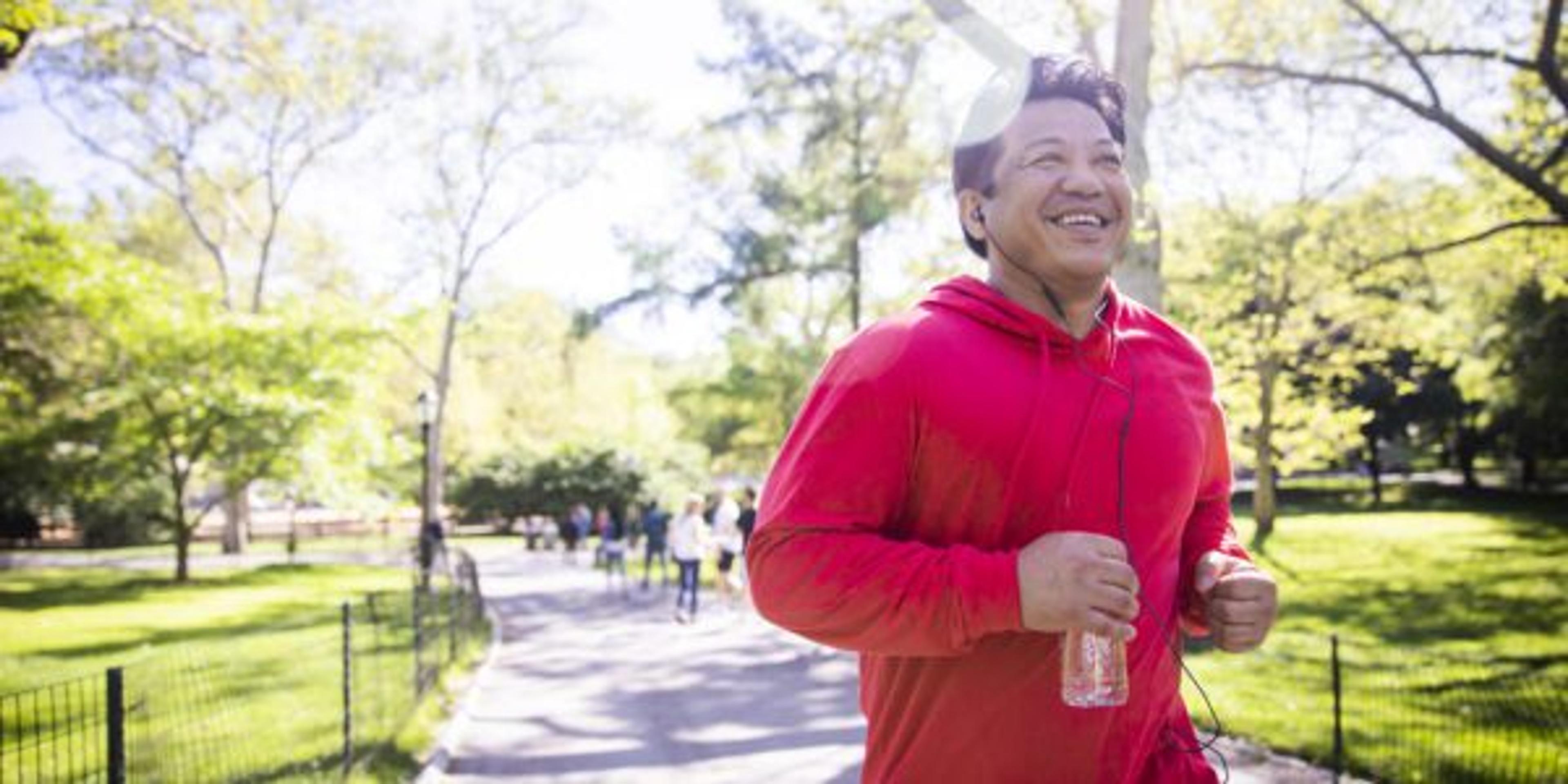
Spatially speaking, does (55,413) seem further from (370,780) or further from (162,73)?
(370,780)

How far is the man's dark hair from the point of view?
2018mm

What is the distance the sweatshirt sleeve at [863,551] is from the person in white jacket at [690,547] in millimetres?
16173

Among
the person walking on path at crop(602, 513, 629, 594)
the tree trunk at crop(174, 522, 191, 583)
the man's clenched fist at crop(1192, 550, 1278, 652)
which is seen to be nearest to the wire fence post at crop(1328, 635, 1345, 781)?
the man's clenched fist at crop(1192, 550, 1278, 652)

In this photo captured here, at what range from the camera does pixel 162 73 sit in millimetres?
27547

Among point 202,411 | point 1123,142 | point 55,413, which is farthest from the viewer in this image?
point 202,411

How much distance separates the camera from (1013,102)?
6.66ft

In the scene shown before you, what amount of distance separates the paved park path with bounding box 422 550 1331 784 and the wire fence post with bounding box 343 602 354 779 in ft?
2.24

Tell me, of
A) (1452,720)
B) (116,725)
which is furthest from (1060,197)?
(1452,720)

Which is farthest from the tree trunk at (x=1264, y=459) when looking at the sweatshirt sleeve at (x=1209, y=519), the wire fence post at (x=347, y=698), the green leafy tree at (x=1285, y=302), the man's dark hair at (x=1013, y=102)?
the man's dark hair at (x=1013, y=102)

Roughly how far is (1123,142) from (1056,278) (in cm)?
41

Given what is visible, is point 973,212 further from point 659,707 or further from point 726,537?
point 726,537

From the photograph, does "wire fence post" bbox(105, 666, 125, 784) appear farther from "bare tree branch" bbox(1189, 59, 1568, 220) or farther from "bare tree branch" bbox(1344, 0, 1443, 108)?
"bare tree branch" bbox(1344, 0, 1443, 108)

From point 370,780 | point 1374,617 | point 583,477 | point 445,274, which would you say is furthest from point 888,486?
point 583,477

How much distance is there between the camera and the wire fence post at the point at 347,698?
7469 millimetres
